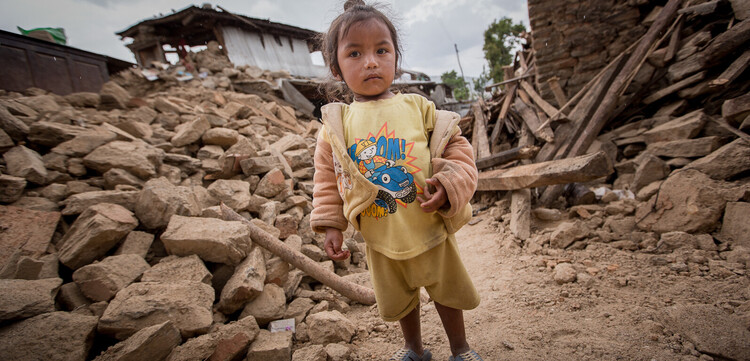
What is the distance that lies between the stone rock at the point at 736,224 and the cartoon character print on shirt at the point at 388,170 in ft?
7.92

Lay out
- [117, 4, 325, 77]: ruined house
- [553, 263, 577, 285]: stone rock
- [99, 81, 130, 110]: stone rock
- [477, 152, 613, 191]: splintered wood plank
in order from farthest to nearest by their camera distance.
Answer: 1. [117, 4, 325, 77]: ruined house
2. [99, 81, 130, 110]: stone rock
3. [477, 152, 613, 191]: splintered wood plank
4. [553, 263, 577, 285]: stone rock

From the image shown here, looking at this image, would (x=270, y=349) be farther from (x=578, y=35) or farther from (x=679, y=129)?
(x=578, y=35)

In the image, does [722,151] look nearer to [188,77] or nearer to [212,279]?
[212,279]

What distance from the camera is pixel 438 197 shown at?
1098mm

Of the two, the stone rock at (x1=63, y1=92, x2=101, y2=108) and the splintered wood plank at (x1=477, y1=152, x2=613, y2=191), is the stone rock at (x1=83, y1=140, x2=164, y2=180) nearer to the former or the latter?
the stone rock at (x1=63, y1=92, x2=101, y2=108)

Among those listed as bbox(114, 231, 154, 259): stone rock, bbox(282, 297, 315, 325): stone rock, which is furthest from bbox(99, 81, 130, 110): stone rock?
bbox(282, 297, 315, 325): stone rock

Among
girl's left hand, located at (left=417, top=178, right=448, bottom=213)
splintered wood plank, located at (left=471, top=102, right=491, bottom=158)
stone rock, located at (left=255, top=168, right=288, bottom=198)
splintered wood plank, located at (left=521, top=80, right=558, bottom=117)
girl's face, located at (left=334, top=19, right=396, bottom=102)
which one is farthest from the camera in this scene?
splintered wood plank, located at (left=471, top=102, right=491, bottom=158)

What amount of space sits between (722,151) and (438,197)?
9.18 feet

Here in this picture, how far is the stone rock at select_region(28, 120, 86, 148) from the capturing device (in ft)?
9.37

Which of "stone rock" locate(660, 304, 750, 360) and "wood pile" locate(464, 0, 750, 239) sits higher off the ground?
"wood pile" locate(464, 0, 750, 239)

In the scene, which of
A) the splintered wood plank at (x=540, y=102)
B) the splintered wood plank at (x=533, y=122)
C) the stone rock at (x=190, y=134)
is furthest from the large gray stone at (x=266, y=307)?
the splintered wood plank at (x=540, y=102)

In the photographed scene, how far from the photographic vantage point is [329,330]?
5.87ft

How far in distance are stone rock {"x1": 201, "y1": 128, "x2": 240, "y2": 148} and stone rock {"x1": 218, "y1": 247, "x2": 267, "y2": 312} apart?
103 inches

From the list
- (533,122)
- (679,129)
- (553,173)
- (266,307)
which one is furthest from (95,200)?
(679,129)
